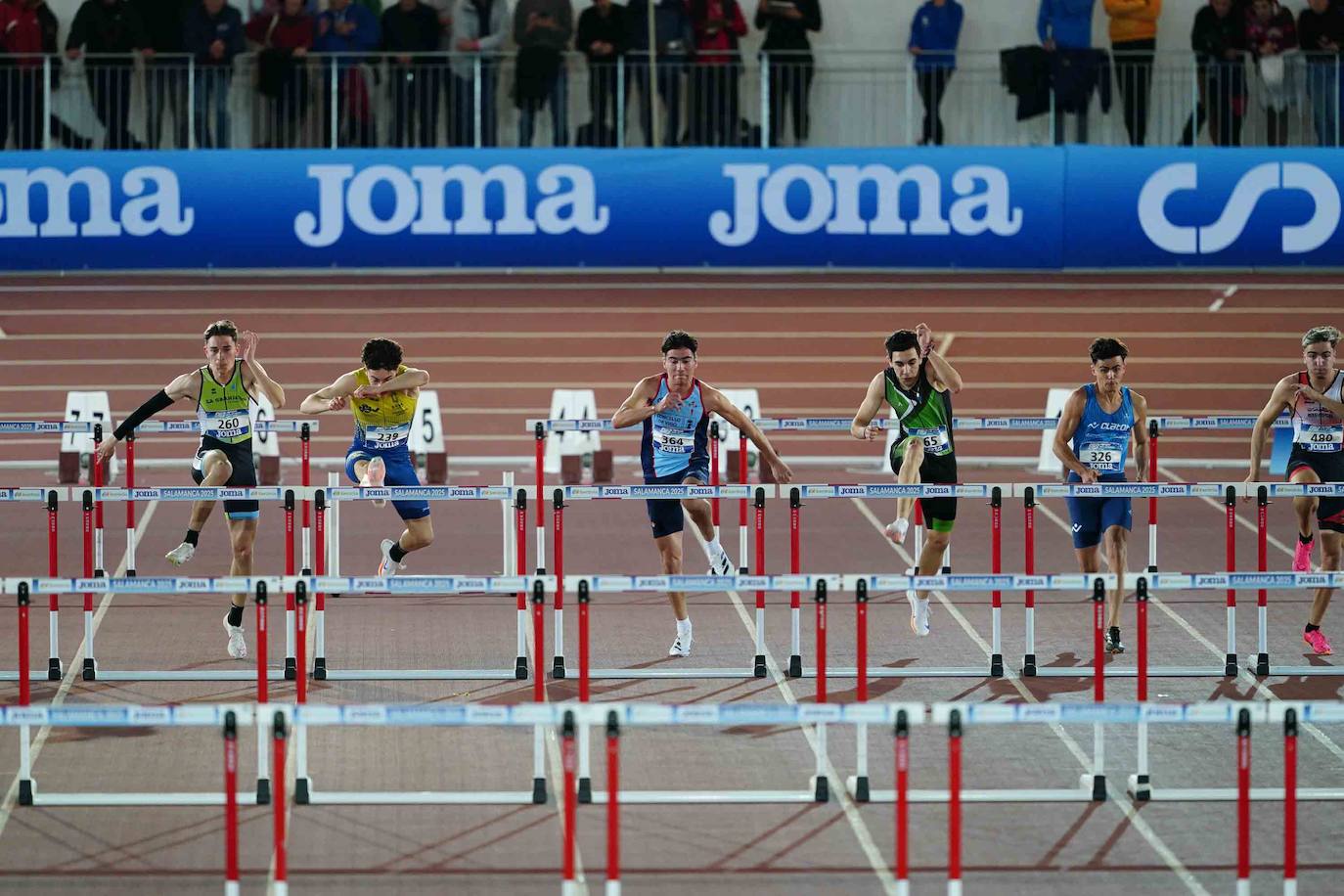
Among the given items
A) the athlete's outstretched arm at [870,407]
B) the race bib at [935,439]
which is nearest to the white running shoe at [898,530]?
the race bib at [935,439]

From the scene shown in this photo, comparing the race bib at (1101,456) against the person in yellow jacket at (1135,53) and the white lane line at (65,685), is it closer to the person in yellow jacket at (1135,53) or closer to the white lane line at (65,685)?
the white lane line at (65,685)

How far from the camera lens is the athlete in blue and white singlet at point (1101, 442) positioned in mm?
11469

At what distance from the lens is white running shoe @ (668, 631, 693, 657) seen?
11.8 meters

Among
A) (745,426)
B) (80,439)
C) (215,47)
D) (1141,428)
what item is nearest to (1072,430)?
(1141,428)

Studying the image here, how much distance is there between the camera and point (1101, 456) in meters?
11.6

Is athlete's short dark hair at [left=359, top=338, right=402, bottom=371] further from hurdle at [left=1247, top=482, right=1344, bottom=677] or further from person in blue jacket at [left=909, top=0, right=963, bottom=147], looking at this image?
person in blue jacket at [left=909, top=0, right=963, bottom=147]

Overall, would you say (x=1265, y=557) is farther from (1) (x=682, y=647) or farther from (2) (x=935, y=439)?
(1) (x=682, y=647)

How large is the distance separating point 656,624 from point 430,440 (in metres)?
6.02

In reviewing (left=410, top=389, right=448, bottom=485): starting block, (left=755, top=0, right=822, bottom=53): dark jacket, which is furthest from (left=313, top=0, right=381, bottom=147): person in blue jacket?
(left=410, top=389, right=448, bottom=485): starting block

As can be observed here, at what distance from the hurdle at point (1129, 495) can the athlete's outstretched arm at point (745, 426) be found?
4.23 feet

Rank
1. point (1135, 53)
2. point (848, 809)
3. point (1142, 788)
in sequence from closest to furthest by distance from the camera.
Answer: point (848, 809) < point (1142, 788) < point (1135, 53)

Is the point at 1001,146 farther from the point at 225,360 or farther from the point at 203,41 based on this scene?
the point at 225,360

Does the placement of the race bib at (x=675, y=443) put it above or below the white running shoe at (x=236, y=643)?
above

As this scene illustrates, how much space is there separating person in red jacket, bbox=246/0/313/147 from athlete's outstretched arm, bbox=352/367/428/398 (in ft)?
34.5
